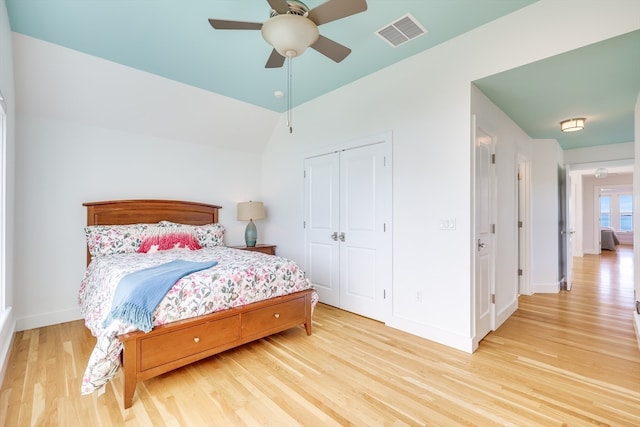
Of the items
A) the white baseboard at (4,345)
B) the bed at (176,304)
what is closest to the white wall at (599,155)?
the bed at (176,304)

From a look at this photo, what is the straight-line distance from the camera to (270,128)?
473 centimetres

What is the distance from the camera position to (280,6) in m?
1.76

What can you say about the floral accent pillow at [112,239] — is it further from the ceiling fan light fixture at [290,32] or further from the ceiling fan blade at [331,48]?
the ceiling fan blade at [331,48]

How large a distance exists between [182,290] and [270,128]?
10.8 feet

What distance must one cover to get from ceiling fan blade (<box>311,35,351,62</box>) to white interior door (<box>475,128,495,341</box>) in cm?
142

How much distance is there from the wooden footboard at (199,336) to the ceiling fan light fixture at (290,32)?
2.01 m

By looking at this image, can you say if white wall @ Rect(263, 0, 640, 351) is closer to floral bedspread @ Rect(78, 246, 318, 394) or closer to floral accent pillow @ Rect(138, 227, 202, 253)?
floral bedspread @ Rect(78, 246, 318, 394)

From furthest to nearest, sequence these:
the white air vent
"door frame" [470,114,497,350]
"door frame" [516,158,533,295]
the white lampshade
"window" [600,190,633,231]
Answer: "window" [600,190,633,231]
the white lampshade
"door frame" [516,158,533,295]
"door frame" [470,114,497,350]
the white air vent

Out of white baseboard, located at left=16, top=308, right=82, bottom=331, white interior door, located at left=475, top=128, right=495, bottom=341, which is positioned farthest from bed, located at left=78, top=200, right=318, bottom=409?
white interior door, located at left=475, top=128, right=495, bottom=341

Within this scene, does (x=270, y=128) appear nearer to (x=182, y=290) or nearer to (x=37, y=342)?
(x=182, y=290)

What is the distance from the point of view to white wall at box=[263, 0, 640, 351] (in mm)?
2123

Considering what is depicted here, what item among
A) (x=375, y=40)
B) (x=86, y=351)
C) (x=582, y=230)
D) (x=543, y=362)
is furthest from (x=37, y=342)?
(x=582, y=230)

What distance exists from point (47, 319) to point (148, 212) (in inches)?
61.1

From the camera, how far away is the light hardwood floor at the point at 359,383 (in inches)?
67.5
